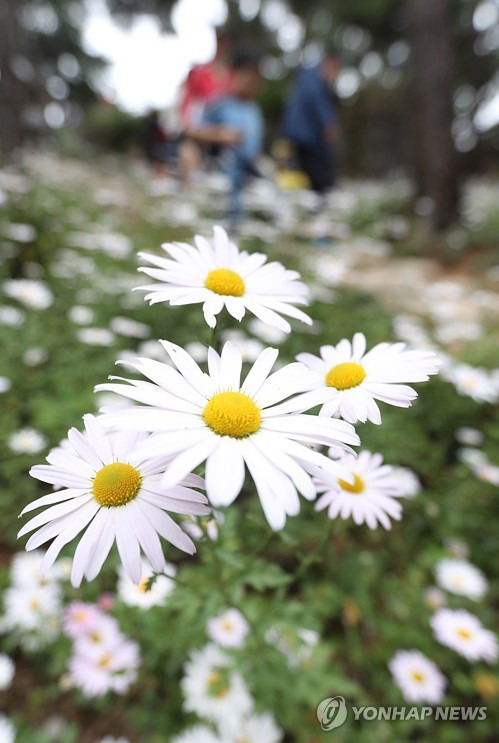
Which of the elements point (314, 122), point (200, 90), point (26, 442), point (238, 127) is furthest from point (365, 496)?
point (200, 90)

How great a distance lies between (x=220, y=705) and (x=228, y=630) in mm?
169

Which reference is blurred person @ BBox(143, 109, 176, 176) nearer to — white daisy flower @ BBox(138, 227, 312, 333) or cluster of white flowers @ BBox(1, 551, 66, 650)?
cluster of white flowers @ BBox(1, 551, 66, 650)

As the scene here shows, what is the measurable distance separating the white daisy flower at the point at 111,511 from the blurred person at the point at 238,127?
3604mm

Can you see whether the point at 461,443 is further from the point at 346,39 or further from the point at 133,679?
the point at 346,39

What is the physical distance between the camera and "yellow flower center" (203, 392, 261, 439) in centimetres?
51

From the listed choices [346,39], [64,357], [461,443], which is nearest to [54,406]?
[64,357]

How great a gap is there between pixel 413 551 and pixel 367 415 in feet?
4.56

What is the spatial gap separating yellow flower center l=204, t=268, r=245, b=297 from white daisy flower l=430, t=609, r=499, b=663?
1227 mm

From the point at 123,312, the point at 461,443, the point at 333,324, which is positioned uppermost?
the point at 333,324

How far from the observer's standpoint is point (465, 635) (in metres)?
1.37

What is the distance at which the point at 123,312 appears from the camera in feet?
8.32

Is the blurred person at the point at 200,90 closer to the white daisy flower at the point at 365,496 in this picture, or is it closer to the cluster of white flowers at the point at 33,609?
the cluster of white flowers at the point at 33,609

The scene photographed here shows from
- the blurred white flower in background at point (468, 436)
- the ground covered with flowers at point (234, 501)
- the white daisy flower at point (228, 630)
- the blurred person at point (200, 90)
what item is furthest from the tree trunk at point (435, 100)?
the white daisy flower at point (228, 630)

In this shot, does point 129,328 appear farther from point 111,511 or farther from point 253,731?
point 111,511
